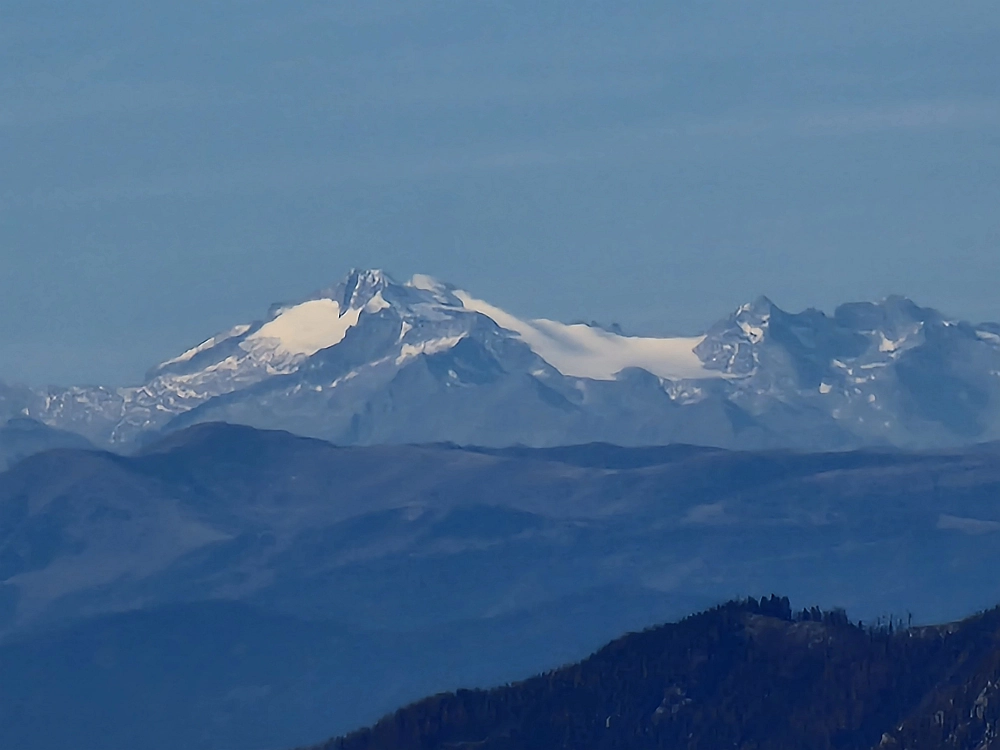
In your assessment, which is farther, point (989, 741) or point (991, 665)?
point (991, 665)
